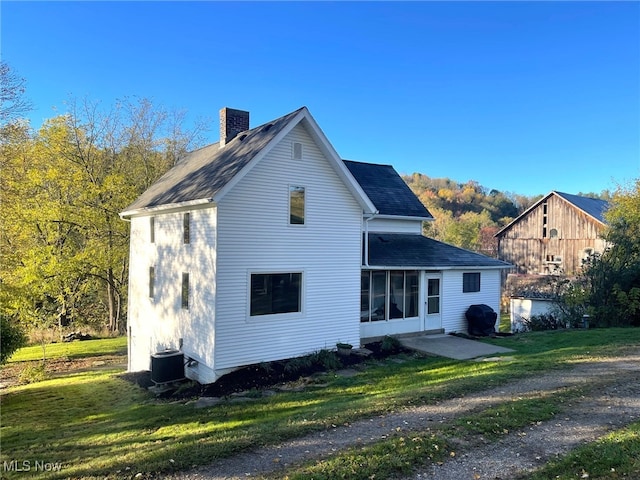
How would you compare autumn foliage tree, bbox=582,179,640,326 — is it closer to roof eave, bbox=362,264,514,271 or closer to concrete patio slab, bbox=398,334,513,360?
roof eave, bbox=362,264,514,271

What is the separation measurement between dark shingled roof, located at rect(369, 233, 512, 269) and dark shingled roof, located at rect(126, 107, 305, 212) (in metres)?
5.58

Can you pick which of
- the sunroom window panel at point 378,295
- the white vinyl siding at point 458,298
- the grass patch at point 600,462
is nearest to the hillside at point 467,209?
the white vinyl siding at point 458,298

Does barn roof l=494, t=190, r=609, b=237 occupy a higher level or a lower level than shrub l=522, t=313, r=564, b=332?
higher

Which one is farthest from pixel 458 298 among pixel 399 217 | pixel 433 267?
pixel 399 217

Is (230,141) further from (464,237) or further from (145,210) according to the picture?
(464,237)

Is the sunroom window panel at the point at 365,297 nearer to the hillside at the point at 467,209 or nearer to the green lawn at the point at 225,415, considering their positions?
the green lawn at the point at 225,415

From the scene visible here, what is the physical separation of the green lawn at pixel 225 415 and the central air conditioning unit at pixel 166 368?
0.58 metres

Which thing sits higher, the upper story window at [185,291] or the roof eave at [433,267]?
the roof eave at [433,267]

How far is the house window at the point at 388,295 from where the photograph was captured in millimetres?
14609

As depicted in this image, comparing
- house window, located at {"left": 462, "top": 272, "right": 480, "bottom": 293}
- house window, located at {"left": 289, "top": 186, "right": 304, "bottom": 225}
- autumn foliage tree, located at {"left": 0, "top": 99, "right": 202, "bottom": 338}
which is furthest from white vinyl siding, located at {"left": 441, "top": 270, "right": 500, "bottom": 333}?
autumn foliage tree, located at {"left": 0, "top": 99, "right": 202, "bottom": 338}

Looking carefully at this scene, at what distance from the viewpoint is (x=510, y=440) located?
5707 millimetres

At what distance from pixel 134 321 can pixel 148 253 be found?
3246 millimetres

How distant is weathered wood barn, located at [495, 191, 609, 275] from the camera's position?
3456cm

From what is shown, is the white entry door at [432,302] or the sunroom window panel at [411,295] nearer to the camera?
the sunroom window panel at [411,295]
